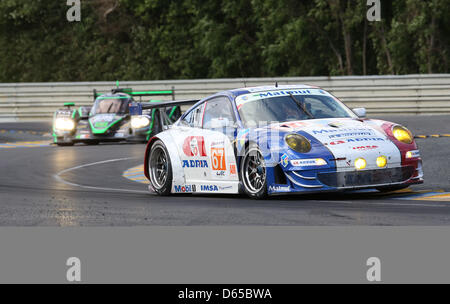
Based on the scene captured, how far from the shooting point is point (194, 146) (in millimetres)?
10609

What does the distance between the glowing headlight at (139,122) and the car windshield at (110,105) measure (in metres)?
0.91

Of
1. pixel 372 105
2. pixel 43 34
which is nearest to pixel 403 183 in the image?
pixel 372 105

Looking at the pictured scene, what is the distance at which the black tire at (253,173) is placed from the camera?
31.1 ft

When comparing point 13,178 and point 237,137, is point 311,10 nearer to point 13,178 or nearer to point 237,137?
point 13,178

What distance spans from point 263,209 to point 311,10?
26105mm

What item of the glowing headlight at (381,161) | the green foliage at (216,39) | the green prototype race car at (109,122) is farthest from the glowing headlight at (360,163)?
the green foliage at (216,39)

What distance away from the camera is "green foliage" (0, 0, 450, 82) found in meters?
31.2

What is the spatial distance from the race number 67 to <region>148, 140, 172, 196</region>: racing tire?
85cm

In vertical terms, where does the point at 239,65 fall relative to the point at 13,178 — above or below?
above

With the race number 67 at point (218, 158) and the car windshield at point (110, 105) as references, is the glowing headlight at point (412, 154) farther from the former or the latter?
the car windshield at point (110, 105)

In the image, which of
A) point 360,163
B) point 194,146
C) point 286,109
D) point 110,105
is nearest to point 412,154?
point 360,163

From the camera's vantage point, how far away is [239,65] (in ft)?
119

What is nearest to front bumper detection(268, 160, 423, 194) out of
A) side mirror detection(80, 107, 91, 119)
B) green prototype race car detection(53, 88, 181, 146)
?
green prototype race car detection(53, 88, 181, 146)

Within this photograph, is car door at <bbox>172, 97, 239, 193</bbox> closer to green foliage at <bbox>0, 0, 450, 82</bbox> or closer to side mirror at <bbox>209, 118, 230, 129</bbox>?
side mirror at <bbox>209, 118, 230, 129</bbox>
